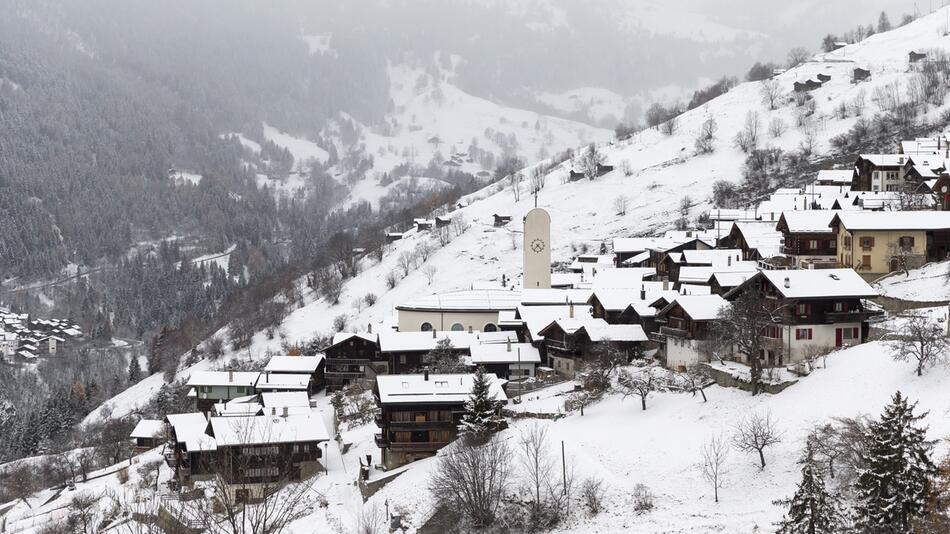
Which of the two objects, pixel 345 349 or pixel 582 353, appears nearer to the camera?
pixel 582 353

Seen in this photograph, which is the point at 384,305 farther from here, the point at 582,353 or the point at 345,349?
the point at 582,353

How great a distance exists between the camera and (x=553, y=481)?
4075 cm

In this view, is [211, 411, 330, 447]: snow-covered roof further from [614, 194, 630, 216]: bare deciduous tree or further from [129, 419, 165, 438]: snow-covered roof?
[614, 194, 630, 216]: bare deciduous tree

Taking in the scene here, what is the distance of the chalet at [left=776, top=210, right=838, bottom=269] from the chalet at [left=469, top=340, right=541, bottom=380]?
17.2 metres

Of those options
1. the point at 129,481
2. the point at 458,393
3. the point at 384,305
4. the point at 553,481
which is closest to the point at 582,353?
the point at 458,393

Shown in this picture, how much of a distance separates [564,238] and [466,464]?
8581cm

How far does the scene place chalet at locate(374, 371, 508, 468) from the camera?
50.4m

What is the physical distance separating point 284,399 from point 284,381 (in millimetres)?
8266

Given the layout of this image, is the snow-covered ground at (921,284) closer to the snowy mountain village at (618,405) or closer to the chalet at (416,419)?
the snowy mountain village at (618,405)

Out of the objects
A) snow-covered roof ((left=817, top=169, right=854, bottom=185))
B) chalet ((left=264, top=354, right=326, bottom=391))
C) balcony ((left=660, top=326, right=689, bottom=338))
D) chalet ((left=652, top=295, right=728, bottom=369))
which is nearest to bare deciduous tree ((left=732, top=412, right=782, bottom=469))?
chalet ((left=652, top=295, right=728, bottom=369))

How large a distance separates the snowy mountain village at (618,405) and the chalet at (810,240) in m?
0.15

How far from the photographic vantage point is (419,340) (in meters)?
70.1

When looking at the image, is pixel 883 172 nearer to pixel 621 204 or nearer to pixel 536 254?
pixel 536 254

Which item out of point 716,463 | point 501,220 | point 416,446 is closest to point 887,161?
point 416,446
